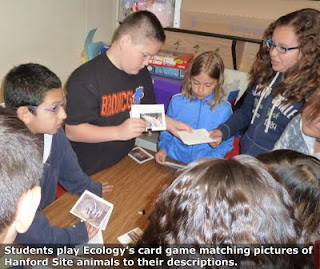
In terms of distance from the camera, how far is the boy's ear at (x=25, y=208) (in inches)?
30.6

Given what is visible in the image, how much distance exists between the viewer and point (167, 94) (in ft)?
10.2

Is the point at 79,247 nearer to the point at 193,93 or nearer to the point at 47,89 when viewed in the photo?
the point at 47,89

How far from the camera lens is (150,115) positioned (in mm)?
1964

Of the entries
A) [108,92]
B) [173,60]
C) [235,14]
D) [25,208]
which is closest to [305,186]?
[25,208]

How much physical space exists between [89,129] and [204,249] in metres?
1.24

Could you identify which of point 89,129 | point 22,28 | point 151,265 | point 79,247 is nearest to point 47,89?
point 89,129

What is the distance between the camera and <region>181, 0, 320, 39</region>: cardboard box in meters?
2.95

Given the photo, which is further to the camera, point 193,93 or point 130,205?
point 193,93

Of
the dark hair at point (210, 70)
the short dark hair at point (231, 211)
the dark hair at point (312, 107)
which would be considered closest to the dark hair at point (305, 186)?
the short dark hair at point (231, 211)

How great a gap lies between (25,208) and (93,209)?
0.69m

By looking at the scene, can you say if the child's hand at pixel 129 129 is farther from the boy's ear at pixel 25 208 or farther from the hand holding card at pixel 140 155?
the boy's ear at pixel 25 208

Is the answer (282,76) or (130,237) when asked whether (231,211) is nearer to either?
(130,237)

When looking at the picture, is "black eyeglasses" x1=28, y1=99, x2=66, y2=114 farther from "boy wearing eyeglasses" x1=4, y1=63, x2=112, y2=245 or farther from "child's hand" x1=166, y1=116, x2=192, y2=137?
"child's hand" x1=166, y1=116, x2=192, y2=137

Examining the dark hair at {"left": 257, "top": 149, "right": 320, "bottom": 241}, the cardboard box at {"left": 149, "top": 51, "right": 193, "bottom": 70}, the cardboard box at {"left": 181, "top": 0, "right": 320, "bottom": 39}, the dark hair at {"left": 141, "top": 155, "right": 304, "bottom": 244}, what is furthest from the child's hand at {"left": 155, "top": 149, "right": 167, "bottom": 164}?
the cardboard box at {"left": 181, "top": 0, "right": 320, "bottom": 39}
